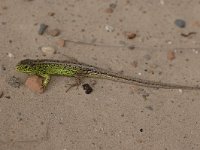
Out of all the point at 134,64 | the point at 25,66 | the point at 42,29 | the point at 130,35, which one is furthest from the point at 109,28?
the point at 25,66

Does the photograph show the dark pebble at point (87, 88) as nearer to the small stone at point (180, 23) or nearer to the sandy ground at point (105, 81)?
the sandy ground at point (105, 81)

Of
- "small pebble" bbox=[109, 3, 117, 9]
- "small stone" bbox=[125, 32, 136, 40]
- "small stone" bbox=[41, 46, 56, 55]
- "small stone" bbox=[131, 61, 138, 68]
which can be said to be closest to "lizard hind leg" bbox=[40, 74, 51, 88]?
"small stone" bbox=[41, 46, 56, 55]

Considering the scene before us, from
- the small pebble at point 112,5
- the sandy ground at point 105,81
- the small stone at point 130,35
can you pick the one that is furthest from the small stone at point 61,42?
the small pebble at point 112,5

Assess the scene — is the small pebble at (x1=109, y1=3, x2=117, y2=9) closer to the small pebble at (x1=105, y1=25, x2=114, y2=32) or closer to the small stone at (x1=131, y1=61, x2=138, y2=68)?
the small pebble at (x1=105, y1=25, x2=114, y2=32)

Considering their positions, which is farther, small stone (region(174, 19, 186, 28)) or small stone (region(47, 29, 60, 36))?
small stone (region(174, 19, 186, 28))

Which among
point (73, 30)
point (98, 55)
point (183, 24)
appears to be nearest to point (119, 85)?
point (98, 55)

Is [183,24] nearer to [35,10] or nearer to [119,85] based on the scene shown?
[119,85]

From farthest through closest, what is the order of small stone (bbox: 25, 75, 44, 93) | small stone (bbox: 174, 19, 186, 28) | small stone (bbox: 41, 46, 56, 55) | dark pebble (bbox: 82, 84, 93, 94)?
small stone (bbox: 174, 19, 186, 28) < small stone (bbox: 41, 46, 56, 55) < dark pebble (bbox: 82, 84, 93, 94) < small stone (bbox: 25, 75, 44, 93)
